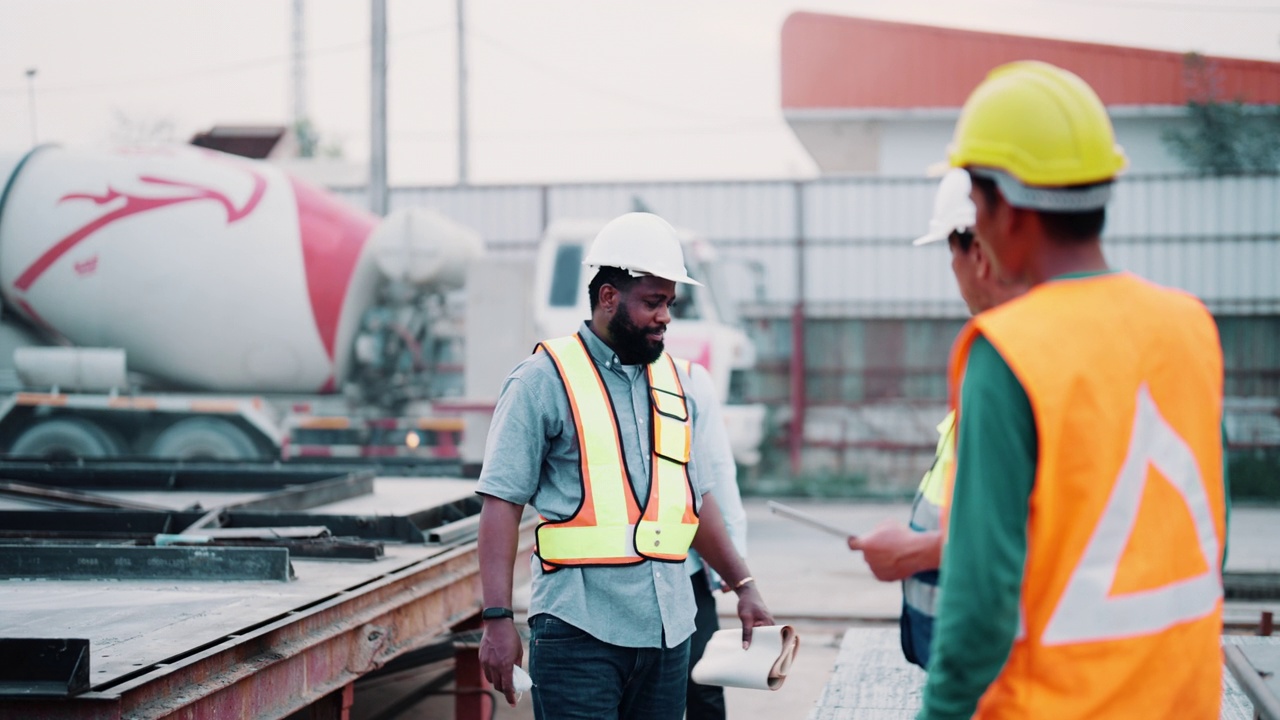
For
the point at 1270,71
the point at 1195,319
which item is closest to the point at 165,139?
the point at 1270,71

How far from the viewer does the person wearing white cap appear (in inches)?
81.4

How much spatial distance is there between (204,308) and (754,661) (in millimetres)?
10110

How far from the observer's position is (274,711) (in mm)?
3256

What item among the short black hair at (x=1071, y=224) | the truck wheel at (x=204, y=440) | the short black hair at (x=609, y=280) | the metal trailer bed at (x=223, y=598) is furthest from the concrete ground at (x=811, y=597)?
the truck wheel at (x=204, y=440)

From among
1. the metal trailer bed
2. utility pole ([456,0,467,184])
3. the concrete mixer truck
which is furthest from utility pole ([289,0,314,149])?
the metal trailer bed

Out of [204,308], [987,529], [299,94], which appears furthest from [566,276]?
[299,94]

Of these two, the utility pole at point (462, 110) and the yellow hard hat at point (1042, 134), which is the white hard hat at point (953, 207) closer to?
the yellow hard hat at point (1042, 134)

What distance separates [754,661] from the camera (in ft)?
10.6

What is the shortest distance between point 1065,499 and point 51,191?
→ 12.2 m

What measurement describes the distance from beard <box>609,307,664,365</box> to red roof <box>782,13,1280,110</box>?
21319 millimetres

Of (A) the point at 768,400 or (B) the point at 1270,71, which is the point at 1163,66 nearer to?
(B) the point at 1270,71

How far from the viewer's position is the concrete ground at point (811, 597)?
6270mm

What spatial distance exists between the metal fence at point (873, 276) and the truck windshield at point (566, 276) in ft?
16.9

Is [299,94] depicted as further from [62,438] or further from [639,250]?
[639,250]
